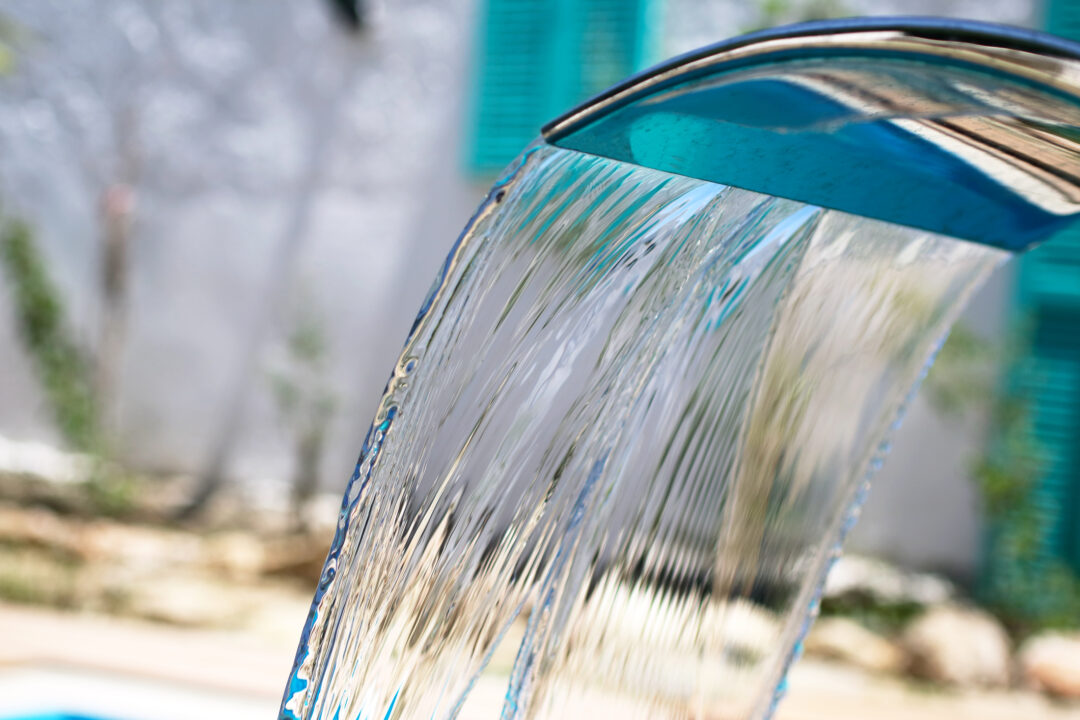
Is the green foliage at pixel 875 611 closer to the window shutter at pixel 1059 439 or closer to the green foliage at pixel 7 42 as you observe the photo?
the window shutter at pixel 1059 439

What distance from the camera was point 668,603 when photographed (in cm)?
129

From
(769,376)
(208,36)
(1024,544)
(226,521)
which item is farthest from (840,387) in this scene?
(208,36)

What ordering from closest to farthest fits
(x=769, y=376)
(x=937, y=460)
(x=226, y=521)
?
(x=769, y=376) → (x=937, y=460) → (x=226, y=521)

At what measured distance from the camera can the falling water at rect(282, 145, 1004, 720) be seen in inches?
37.6

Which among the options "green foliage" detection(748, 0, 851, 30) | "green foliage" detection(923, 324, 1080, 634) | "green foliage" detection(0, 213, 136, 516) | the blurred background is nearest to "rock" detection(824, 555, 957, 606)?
the blurred background

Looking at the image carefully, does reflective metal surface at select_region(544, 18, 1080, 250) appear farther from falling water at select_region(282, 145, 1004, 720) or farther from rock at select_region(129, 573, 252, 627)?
rock at select_region(129, 573, 252, 627)

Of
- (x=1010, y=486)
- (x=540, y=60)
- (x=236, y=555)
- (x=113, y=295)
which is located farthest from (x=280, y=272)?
(x=1010, y=486)

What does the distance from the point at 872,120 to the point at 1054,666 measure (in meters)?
3.65

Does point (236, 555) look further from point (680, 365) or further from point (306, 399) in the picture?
point (680, 365)

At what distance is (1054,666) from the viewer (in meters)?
3.65

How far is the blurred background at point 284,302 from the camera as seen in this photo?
427 cm

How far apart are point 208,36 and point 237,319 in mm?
1605

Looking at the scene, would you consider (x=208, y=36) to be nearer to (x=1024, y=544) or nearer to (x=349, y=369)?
(x=349, y=369)

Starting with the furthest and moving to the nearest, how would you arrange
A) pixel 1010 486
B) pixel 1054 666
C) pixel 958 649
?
pixel 1010 486 < pixel 958 649 < pixel 1054 666
